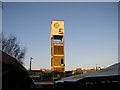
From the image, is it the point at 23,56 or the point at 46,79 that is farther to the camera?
the point at 46,79

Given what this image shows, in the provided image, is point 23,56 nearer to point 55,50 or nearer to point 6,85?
point 6,85

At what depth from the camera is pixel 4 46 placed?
1331 inches

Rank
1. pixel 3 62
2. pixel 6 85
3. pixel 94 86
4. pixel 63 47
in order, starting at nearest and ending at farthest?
1. pixel 3 62
2. pixel 6 85
3. pixel 94 86
4. pixel 63 47

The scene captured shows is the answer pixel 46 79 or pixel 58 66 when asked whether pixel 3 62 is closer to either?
pixel 46 79

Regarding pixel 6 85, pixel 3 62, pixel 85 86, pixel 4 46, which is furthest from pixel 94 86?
pixel 4 46

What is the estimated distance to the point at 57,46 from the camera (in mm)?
84438

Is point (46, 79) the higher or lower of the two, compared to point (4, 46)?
lower

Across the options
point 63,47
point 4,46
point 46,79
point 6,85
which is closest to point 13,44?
point 4,46

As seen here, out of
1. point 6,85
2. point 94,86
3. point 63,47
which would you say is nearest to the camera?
point 6,85

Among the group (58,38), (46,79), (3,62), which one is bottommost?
(46,79)

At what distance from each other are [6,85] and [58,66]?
264 ft

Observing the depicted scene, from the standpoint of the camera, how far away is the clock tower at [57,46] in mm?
84125

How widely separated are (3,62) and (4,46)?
2950cm

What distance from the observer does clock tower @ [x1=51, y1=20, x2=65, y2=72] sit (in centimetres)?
8412
